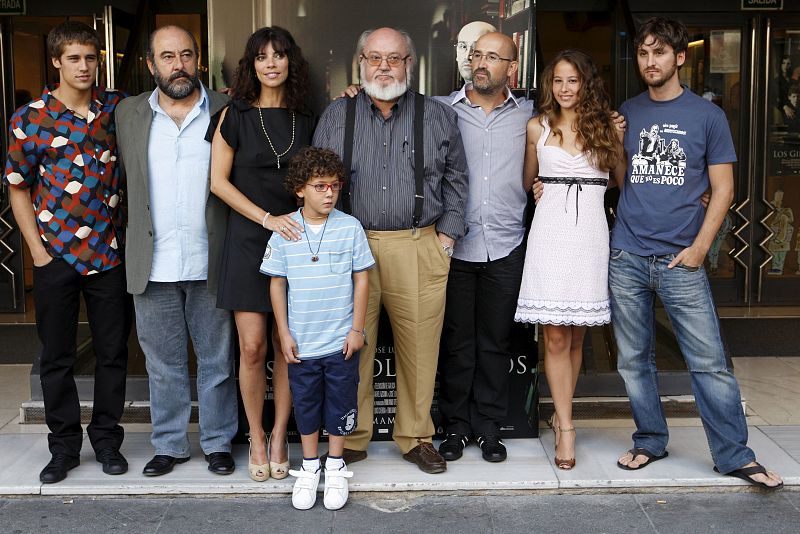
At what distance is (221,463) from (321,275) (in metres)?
1.07

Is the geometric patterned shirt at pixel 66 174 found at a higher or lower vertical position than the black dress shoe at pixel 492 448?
higher

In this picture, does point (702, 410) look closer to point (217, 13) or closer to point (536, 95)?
point (536, 95)

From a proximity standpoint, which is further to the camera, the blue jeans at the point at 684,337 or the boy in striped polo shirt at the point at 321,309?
the blue jeans at the point at 684,337

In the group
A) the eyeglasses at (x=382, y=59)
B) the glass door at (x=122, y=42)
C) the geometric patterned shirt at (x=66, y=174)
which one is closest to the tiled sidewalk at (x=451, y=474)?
the geometric patterned shirt at (x=66, y=174)

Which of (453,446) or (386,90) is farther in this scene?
(453,446)

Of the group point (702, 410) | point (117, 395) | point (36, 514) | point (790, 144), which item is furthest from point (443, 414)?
point (790, 144)

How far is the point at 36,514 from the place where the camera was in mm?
4254

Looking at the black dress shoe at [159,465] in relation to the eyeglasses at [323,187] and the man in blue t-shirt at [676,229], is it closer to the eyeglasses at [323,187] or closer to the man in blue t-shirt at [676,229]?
the eyeglasses at [323,187]

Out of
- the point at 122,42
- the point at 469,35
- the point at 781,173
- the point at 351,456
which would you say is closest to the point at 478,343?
the point at 351,456

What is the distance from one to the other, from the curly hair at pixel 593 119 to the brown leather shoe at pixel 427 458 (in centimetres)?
152

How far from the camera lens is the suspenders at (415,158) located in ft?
14.5

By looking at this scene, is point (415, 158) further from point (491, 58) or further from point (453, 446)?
point (453, 446)

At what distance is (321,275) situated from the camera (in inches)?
166

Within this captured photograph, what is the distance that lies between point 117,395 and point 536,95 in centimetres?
255
